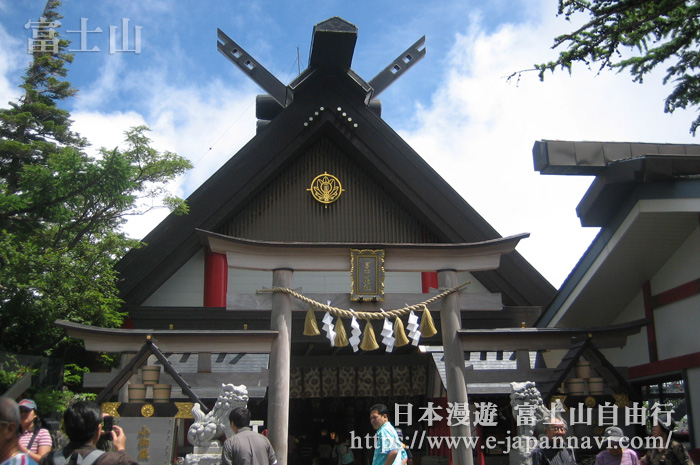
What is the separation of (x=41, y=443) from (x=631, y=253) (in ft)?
25.8

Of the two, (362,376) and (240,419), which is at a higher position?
(362,376)

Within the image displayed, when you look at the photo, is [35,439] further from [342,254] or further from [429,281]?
[429,281]

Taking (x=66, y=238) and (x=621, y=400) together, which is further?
(x=66, y=238)

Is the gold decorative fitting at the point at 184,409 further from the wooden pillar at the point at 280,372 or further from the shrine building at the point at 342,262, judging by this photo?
the wooden pillar at the point at 280,372

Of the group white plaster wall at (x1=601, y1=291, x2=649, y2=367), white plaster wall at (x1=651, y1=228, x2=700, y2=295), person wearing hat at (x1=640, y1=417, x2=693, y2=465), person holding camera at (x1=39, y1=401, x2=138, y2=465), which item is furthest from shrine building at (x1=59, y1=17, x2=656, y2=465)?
person holding camera at (x1=39, y1=401, x2=138, y2=465)

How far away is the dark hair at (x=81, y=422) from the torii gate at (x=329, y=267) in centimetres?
489

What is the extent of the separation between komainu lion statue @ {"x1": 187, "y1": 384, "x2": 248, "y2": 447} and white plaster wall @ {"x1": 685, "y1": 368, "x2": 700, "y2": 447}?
19.3 ft

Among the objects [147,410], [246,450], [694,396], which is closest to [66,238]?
[147,410]

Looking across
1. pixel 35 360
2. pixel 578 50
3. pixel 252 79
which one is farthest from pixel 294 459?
pixel 578 50

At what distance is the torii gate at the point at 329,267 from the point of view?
8.29m

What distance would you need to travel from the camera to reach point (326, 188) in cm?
1195

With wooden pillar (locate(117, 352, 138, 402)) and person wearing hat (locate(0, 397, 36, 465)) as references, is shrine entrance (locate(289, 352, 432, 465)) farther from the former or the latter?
person wearing hat (locate(0, 397, 36, 465))

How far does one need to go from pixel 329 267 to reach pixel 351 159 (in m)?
4.00

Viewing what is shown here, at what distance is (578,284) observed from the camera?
31.1 ft
